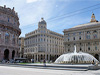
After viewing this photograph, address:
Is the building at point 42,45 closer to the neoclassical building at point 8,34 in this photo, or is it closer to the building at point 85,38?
the building at point 85,38

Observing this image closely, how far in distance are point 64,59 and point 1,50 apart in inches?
924

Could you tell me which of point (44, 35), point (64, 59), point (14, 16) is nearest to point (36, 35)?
point (44, 35)

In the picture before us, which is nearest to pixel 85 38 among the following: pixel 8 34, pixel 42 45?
pixel 42 45

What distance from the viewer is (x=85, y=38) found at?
66750 mm

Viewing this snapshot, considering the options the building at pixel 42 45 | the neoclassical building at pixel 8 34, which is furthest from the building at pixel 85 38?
the neoclassical building at pixel 8 34

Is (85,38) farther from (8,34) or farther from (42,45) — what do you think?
(8,34)

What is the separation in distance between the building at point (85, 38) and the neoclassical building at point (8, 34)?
1266 inches

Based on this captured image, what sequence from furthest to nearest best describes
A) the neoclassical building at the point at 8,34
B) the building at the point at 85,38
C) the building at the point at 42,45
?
the building at the point at 42,45
the building at the point at 85,38
the neoclassical building at the point at 8,34

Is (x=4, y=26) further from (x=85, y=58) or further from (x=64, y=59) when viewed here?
(x=85, y=58)

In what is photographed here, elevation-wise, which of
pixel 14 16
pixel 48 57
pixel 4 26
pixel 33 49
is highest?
pixel 14 16

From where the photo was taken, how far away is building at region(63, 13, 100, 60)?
2485 inches

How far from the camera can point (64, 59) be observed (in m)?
30.9

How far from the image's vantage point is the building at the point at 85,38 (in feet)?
207

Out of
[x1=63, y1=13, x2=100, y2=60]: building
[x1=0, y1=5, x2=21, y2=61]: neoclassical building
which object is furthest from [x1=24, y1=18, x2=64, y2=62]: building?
[x1=0, y1=5, x2=21, y2=61]: neoclassical building
